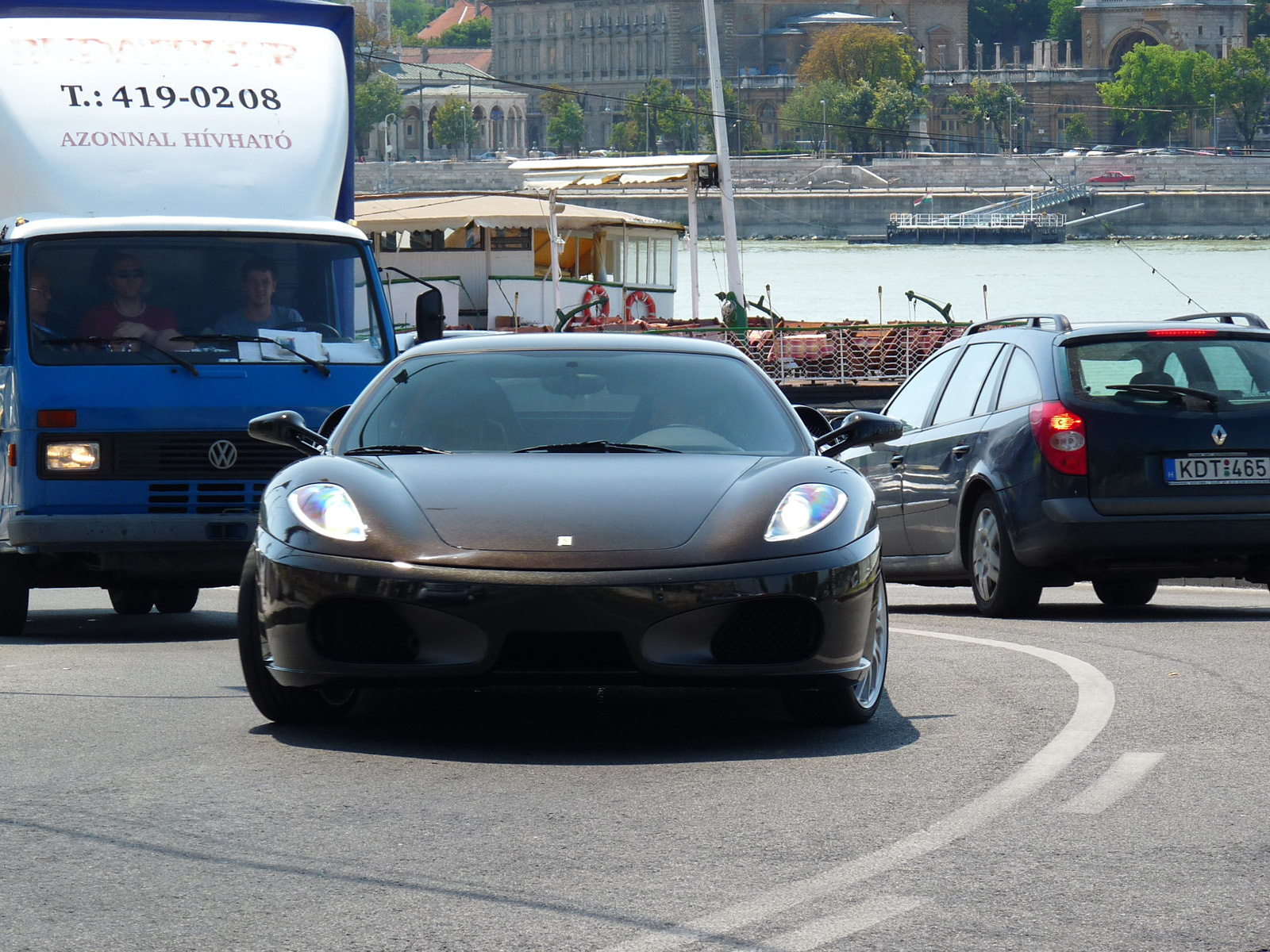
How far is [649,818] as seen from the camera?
480 centimetres

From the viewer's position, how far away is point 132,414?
9203mm

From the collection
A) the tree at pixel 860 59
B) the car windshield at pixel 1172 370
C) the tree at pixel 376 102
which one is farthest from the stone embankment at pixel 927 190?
the car windshield at pixel 1172 370

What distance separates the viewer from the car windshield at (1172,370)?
930cm

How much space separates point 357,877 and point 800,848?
903 millimetres

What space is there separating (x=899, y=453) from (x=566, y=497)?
5.53m

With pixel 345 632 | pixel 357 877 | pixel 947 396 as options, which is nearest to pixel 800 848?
pixel 357 877

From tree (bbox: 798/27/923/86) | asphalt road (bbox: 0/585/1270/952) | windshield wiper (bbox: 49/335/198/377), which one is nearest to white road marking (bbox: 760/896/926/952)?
asphalt road (bbox: 0/585/1270/952)

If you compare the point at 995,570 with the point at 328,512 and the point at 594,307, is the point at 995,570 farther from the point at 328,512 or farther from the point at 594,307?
the point at 594,307

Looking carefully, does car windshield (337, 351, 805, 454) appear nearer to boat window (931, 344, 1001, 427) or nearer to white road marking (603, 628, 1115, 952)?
white road marking (603, 628, 1115, 952)

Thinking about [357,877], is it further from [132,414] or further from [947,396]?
[947,396]

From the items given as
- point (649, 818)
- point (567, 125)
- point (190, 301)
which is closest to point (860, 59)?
point (567, 125)

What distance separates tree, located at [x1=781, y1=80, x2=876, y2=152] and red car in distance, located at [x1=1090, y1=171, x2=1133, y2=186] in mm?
23150

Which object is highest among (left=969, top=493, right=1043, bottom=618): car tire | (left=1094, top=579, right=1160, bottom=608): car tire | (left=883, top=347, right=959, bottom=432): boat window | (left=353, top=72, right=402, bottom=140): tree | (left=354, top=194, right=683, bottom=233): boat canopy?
(left=353, top=72, right=402, bottom=140): tree

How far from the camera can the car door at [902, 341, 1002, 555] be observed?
1019 centimetres
